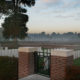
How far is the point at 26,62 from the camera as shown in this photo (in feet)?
29.3

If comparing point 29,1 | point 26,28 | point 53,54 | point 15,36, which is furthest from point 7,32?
point 53,54

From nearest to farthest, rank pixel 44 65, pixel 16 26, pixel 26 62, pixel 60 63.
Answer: pixel 60 63
pixel 26 62
pixel 44 65
pixel 16 26

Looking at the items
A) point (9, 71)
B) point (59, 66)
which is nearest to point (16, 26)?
point (9, 71)

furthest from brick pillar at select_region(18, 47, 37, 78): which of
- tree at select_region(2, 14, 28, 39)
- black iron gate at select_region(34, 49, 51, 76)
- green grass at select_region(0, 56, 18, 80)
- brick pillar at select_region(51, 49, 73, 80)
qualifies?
tree at select_region(2, 14, 28, 39)

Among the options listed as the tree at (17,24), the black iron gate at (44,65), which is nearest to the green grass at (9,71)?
the black iron gate at (44,65)

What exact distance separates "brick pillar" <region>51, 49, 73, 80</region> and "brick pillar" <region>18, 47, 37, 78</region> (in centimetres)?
186

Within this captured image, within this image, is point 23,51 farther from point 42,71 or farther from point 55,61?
point 55,61

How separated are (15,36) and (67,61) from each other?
3106 centimetres

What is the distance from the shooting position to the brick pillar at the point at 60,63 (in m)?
7.11

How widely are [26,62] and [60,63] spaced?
8.32 ft

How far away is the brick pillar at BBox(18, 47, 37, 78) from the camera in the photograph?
8.90 meters

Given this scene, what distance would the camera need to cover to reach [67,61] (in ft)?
23.5

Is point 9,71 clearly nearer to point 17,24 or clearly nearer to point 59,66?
point 59,66

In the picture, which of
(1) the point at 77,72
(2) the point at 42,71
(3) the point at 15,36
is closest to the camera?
(1) the point at 77,72
